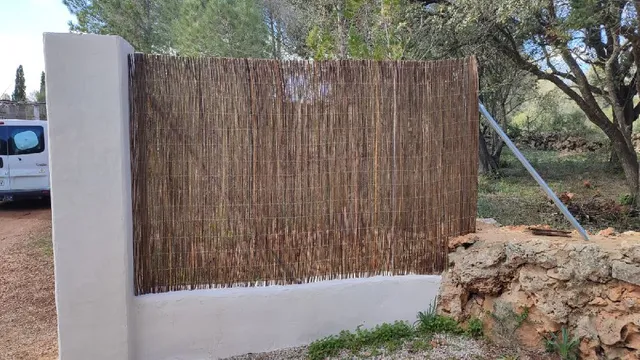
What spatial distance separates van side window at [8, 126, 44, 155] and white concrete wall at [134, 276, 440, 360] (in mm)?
7145

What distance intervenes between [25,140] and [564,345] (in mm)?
9524

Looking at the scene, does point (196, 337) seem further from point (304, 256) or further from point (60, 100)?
point (60, 100)

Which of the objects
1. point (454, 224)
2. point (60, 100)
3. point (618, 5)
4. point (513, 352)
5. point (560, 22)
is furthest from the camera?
point (560, 22)

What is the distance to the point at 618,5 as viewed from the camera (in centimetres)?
624

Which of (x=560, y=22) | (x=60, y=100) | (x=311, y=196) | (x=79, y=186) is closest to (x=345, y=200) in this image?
(x=311, y=196)

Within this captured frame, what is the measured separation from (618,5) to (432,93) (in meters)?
4.83

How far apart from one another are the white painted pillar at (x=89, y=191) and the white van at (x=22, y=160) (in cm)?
678

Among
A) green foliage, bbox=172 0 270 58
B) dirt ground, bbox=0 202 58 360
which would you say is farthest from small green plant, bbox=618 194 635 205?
dirt ground, bbox=0 202 58 360

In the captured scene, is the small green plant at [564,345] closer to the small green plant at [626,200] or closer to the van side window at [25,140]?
the small green plant at [626,200]

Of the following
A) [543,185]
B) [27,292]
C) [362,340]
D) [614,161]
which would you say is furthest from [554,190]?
[27,292]

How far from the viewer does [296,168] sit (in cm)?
327

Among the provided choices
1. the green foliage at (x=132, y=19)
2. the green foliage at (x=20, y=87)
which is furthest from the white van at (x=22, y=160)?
the green foliage at (x=20, y=87)

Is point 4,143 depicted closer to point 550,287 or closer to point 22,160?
point 22,160

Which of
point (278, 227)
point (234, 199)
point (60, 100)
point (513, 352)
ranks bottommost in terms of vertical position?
point (513, 352)
